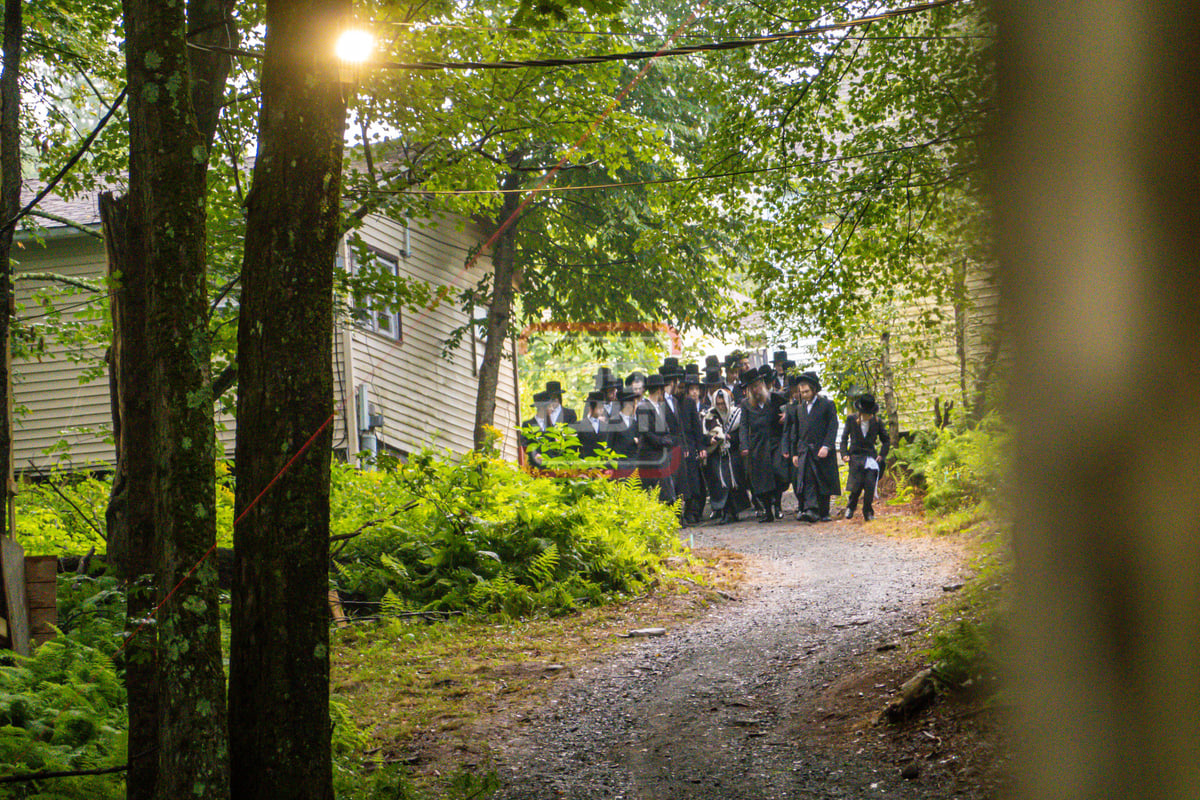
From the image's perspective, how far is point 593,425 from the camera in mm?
20281

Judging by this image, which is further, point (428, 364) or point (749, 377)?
point (428, 364)

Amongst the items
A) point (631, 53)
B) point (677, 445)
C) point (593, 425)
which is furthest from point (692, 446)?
point (631, 53)

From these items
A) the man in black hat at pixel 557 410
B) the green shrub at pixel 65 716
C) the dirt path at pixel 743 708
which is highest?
the man in black hat at pixel 557 410

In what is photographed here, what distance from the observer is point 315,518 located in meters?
4.24

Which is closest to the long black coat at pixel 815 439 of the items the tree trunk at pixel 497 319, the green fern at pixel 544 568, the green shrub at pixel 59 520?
the tree trunk at pixel 497 319

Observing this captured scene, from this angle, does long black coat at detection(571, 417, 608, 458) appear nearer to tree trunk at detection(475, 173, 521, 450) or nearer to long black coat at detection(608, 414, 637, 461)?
long black coat at detection(608, 414, 637, 461)

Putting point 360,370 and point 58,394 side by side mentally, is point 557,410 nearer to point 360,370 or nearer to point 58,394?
point 360,370

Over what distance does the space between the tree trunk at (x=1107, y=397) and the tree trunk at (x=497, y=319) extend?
66.2 ft

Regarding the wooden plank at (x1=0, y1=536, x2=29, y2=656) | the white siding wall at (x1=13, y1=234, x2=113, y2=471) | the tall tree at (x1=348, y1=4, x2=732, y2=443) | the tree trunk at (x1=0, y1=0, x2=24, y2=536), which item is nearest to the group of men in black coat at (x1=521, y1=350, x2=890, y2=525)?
the tall tree at (x1=348, y1=4, x2=732, y2=443)

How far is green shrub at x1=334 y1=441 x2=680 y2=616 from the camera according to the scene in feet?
33.3

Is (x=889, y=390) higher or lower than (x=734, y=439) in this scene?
higher

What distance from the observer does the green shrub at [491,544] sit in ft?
33.3

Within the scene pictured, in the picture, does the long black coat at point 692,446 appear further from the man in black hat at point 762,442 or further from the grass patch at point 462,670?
the grass patch at point 462,670

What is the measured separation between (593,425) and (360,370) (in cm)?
474
